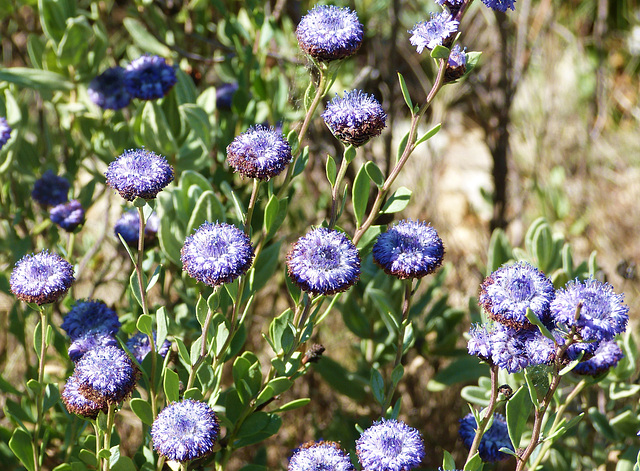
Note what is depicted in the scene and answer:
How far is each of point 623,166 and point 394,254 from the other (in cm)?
357

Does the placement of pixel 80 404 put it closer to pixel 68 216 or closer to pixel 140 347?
pixel 140 347

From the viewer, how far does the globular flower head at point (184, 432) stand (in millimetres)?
1310

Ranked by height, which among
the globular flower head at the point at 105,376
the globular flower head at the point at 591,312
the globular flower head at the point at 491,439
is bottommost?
the globular flower head at the point at 491,439

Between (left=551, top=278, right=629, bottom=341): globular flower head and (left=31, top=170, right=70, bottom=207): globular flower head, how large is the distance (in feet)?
4.89

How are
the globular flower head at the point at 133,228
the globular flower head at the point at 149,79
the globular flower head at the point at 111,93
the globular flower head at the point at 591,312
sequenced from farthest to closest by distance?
the globular flower head at the point at 111,93
the globular flower head at the point at 149,79
the globular flower head at the point at 133,228
the globular flower head at the point at 591,312

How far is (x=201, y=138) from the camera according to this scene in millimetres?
2160

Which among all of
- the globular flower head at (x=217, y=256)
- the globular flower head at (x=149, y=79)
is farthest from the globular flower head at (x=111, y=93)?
the globular flower head at (x=217, y=256)

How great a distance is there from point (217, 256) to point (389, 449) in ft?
1.60

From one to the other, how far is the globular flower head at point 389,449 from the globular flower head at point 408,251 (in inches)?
12.6

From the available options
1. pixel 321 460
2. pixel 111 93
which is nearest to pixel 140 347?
pixel 321 460

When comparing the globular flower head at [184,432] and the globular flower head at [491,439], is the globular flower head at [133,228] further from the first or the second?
the globular flower head at [491,439]

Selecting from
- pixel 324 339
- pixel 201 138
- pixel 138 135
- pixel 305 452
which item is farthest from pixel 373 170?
pixel 324 339

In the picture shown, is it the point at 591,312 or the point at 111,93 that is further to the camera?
the point at 111,93

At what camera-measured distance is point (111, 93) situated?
221 centimetres
